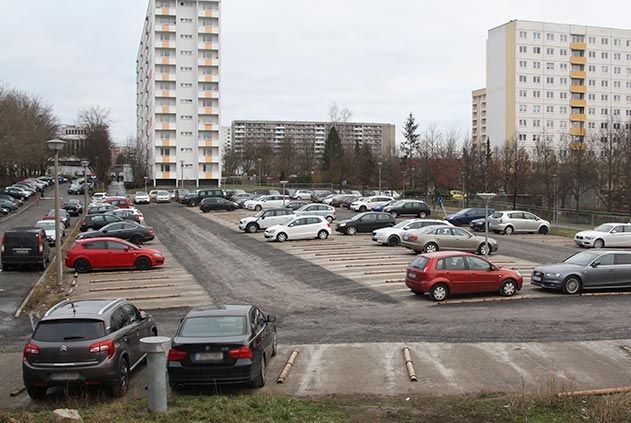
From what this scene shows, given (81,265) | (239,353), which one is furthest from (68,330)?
(81,265)

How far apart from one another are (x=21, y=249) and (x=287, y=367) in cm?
1947

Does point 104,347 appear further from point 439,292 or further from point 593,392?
point 439,292

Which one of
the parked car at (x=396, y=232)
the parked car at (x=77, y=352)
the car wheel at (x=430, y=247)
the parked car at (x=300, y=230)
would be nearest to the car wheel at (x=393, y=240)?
the parked car at (x=396, y=232)

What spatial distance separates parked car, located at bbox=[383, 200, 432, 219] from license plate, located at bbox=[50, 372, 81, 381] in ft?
138

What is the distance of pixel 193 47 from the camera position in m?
104

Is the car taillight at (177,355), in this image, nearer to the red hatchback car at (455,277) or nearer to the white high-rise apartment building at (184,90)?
the red hatchback car at (455,277)

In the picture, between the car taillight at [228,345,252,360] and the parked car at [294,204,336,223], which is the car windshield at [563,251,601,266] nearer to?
the car taillight at [228,345,252,360]

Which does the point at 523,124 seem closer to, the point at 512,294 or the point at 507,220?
the point at 507,220

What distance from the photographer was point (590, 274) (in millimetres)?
21625

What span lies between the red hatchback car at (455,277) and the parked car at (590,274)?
4.12 ft

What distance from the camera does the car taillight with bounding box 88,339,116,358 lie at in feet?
34.6

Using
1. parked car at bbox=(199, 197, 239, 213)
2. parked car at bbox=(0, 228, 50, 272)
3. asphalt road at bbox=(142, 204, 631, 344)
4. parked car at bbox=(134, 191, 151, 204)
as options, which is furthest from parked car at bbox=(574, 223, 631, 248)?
parked car at bbox=(134, 191, 151, 204)

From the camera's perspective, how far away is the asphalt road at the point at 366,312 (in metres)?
15.5

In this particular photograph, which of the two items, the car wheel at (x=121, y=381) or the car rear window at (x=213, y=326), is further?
the car rear window at (x=213, y=326)
